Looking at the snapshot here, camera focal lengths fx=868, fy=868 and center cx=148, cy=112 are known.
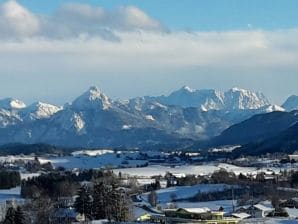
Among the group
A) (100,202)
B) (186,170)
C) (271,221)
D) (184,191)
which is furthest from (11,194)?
(271,221)

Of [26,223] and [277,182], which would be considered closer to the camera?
[26,223]

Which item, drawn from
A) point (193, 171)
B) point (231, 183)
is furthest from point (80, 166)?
point (231, 183)

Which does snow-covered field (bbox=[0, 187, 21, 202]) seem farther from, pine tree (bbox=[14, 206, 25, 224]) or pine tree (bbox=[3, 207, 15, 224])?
pine tree (bbox=[3, 207, 15, 224])

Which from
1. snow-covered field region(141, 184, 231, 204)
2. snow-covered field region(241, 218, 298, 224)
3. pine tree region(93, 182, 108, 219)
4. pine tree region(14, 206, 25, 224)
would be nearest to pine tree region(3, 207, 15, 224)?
pine tree region(14, 206, 25, 224)

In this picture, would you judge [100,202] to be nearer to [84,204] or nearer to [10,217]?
[84,204]

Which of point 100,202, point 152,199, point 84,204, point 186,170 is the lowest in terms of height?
point 152,199

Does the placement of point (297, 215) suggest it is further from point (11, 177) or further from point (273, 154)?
point (273, 154)

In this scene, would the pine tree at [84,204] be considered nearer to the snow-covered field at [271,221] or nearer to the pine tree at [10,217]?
the pine tree at [10,217]

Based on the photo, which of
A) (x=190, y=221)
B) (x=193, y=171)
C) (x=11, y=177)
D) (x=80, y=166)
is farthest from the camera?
(x=80, y=166)

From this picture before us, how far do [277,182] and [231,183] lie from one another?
611cm

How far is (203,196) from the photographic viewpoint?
105 meters

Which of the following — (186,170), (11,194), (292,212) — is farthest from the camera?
(186,170)

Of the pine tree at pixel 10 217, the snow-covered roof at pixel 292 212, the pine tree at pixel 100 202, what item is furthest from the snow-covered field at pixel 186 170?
the pine tree at pixel 10 217

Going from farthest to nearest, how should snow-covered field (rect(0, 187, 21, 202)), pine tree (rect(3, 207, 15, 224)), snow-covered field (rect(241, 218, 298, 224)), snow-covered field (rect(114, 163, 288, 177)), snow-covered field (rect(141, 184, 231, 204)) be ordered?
snow-covered field (rect(114, 163, 288, 177))
snow-covered field (rect(141, 184, 231, 204))
snow-covered field (rect(0, 187, 21, 202))
pine tree (rect(3, 207, 15, 224))
snow-covered field (rect(241, 218, 298, 224))
